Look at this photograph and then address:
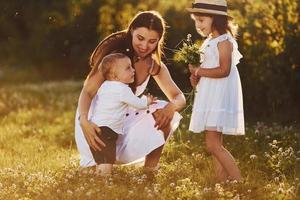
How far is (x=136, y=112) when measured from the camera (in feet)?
A: 26.7

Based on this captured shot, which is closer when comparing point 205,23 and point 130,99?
point 205,23

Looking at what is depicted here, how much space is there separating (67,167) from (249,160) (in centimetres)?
233

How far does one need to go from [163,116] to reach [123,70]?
2.78ft

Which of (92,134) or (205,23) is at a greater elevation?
(205,23)

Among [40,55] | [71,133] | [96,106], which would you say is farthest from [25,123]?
[40,55]

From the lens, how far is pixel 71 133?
1135 centimetres

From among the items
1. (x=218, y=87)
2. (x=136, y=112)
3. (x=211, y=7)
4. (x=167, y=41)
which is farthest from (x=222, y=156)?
(x=167, y=41)

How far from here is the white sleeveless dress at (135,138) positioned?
26.0 ft

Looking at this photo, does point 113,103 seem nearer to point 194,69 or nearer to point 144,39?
point 144,39

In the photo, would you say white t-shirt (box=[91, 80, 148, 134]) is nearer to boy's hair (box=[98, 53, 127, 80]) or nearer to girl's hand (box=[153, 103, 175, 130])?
boy's hair (box=[98, 53, 127, 80])

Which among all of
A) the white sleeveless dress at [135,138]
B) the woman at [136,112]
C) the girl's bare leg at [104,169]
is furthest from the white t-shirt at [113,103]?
the girl's bare leg at [104,169]

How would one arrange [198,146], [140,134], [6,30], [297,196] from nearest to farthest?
[297,196] < [140,134] < [198,146] < [6,30]

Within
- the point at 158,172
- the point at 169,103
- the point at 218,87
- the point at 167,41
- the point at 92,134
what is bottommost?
the point at 158,172

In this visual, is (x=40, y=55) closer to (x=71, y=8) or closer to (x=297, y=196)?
(x=71, y=8)
